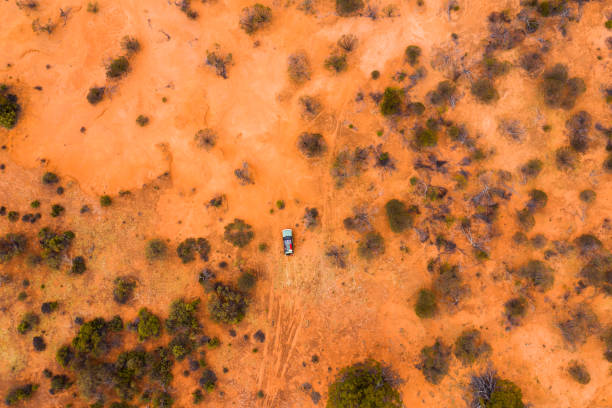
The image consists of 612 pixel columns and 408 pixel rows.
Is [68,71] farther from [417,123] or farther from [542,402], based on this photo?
[542,402]

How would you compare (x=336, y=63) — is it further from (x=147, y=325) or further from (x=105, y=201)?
(x=147, y=325)

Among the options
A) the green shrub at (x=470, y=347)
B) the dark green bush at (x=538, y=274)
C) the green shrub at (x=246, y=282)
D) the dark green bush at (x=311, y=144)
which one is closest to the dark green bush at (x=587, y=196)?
the dark green bush at (x=538, y=274)

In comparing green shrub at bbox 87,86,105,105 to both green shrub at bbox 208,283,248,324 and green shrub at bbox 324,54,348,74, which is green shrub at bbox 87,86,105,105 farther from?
green shrub at bbox 324,54,348,74

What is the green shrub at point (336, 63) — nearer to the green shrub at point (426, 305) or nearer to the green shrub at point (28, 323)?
the green shrub at point (426, 305)

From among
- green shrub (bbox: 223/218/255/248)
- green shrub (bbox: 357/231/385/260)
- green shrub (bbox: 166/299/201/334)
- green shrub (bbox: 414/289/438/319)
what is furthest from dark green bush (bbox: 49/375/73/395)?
green shrub (bbox: 414/289/438/319)

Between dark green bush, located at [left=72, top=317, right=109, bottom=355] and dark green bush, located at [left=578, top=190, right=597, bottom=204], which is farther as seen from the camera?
dark green bush, located at [left=578, top=190, right=597, bottom=204]

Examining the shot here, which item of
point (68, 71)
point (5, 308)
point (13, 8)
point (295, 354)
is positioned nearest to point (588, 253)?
point (295, 354)
